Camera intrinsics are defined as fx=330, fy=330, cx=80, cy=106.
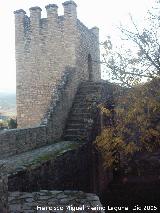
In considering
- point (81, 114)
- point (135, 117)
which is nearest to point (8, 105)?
point (81, 114)

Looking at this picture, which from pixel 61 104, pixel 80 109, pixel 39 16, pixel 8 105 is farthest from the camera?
pixel 8 105

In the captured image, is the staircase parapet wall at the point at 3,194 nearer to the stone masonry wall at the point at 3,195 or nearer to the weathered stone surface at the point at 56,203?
the stone masonry wall at the point at 3,195

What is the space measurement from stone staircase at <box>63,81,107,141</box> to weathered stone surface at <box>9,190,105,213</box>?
6655mm

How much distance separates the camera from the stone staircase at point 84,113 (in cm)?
1430

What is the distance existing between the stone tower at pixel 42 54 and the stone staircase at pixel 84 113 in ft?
2.88

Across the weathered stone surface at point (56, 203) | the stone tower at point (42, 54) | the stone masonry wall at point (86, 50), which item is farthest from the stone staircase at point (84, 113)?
the weathered stone surface at point (56, 203)

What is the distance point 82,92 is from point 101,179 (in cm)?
441

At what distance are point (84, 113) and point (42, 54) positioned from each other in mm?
3931

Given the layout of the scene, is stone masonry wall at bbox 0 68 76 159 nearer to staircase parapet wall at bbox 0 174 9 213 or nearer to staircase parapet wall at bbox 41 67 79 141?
staircase parapet wall at bbox 41 67 79 141

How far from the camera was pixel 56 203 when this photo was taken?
22.5 feet

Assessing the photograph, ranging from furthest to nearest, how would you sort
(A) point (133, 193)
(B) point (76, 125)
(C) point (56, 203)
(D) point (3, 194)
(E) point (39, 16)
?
(A) point (133, 193), (E) point (39, 16), (B) point (76, 125), (C) point (56, 203), (D) point (3, 194)

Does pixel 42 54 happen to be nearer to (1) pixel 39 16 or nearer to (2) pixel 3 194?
(1) pixel 39 16

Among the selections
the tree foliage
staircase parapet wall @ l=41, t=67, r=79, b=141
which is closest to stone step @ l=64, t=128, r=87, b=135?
Answer: staircase parapet wall @ l=41, t=67, r=79, b=141

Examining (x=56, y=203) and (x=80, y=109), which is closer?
(x=56, y=203)
